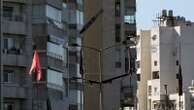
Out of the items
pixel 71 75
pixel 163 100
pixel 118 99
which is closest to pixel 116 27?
pixel 118 99

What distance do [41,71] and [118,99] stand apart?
31620 millimetres

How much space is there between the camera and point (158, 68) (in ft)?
389

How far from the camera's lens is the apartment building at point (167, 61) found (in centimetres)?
11831

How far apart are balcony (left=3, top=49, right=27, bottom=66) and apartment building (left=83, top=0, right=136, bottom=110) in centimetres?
2800

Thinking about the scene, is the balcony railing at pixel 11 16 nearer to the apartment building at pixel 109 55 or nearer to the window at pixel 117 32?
the apartment building at pixel 109 55

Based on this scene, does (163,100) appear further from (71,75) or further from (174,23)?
(71,75)

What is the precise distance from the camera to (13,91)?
58.5 metres

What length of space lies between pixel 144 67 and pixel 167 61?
4125mm

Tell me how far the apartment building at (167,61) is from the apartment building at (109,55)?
2537 cm

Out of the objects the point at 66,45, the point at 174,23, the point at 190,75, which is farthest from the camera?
the point at 174,23

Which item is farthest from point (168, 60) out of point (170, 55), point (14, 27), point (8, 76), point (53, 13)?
point (8, 76)

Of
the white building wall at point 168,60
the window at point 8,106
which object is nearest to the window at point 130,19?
the white building wall at point 168,60

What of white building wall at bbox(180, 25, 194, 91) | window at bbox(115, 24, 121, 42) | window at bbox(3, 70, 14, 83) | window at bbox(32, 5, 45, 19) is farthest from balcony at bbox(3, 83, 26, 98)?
white building wall at bbox(180, 25, 194, 91)

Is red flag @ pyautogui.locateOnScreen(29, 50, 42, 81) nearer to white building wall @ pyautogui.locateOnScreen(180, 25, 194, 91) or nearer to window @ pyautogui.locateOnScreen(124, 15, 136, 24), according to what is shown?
window @ pyautogui.locateOnScreen(124, 15, 136, 24)
